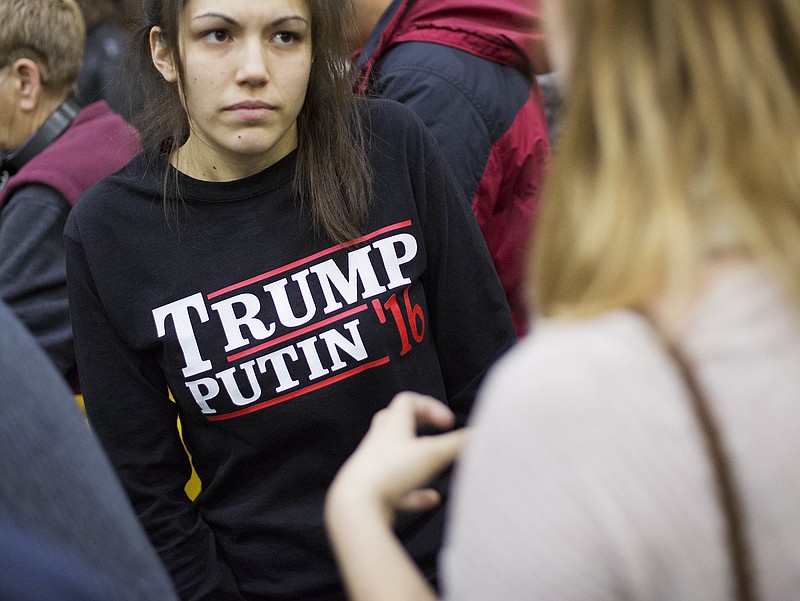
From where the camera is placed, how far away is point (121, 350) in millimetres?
1891

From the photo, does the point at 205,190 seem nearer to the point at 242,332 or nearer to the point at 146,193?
the point at 146,193

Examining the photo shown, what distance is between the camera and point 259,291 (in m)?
1.83

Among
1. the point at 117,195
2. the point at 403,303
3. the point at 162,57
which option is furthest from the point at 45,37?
the point at 403,303

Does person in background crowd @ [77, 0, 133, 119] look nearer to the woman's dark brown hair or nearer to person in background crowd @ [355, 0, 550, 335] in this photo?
person in background crowd @ [355, 0, 550, 335]

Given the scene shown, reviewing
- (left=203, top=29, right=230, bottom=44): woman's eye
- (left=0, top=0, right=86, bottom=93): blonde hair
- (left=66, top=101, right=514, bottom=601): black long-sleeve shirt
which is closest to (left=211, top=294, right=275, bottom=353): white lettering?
(left=66, top=101, right=514, bottom=601): black long-sleeve shirt

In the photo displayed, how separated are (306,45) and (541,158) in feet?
2.45

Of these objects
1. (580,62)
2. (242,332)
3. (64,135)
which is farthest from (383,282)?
(64,135)

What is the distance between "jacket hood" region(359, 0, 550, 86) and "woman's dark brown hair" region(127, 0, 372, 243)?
36 centimetres

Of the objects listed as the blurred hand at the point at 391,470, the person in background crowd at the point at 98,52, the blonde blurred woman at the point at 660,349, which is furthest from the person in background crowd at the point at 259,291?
the person in background crowd at the point at 98,52

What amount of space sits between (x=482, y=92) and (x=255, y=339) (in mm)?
867

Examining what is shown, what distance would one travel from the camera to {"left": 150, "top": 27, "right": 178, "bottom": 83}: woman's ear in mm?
1973

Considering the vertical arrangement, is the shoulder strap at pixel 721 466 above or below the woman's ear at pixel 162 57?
below

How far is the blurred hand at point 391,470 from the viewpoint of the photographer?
1103mm

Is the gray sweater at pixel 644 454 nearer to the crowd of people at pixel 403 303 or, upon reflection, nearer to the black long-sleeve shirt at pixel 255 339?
the crowd of people at pixel 403 303
